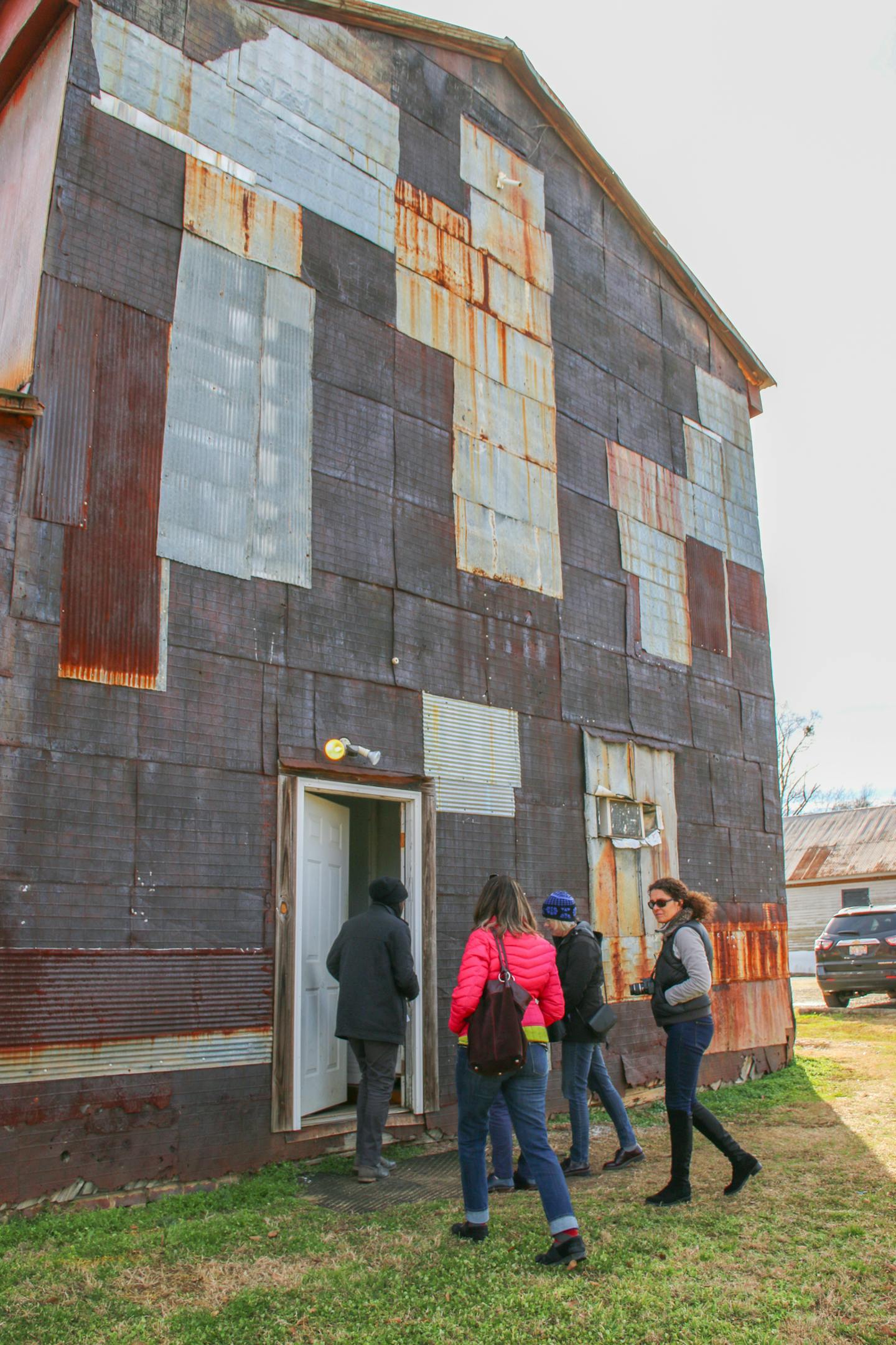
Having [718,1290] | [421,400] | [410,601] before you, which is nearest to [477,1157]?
[718,1290]

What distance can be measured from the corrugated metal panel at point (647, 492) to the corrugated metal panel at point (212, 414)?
3.97 meters

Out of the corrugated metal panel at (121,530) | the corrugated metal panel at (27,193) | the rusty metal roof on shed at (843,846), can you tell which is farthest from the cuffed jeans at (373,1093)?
the rusty metal roof on shed at (843,846)

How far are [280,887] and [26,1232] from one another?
2253 millimetres

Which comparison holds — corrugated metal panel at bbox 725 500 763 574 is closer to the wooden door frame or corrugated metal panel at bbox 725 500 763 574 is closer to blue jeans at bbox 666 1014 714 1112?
the wooden door frame

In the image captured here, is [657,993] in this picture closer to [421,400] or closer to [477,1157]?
[477,1157]

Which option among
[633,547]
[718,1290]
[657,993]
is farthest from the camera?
[633,547]

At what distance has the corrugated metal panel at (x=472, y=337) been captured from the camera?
819cm

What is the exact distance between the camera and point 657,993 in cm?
568

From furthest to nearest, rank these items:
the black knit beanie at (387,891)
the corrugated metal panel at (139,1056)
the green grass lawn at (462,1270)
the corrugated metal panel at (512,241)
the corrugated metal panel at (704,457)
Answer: the corrugated metal panel at (704,457)
the corrugated metal panel at (512,241)
the black knit beanie at (387,891)
the corrugated metal panel at (139,1056)
the green grass lawn at (462,1270)

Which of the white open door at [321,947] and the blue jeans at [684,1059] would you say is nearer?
the blue jeans at [684,1059]

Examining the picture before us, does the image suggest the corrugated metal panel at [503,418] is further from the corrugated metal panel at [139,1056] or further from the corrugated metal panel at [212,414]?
the corrugated metal panel at [139,1056]

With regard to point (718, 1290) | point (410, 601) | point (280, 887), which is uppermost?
point (410, 601)

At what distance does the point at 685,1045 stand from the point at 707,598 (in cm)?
604

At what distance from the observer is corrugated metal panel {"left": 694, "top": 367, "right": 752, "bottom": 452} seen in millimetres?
11505
